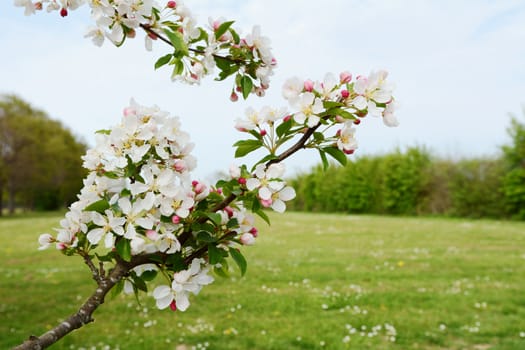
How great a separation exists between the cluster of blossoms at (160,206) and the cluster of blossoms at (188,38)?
14.3 inches

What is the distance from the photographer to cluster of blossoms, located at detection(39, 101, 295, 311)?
141 centimetres

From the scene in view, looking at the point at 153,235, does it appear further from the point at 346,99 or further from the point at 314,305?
the point at 314,305

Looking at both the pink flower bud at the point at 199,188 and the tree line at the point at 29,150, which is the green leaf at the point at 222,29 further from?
the tree line at the point at 29,150

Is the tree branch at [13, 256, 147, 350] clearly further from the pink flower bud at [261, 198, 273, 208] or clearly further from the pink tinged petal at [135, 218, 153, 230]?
the pink flower bud at [261, 198, 273, 208]

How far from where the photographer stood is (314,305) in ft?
19.8

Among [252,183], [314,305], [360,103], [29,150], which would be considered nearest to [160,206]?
[252,183]

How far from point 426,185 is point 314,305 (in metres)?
21.5

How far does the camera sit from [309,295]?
255 inches

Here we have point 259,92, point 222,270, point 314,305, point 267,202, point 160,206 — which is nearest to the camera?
point 267,202

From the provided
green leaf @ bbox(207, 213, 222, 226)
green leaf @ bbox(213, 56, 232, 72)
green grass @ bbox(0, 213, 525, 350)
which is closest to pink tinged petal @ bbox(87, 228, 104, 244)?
green leaf @ bbox(207, 213, 222, 226)

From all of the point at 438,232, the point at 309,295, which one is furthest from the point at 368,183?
the point at 309,295

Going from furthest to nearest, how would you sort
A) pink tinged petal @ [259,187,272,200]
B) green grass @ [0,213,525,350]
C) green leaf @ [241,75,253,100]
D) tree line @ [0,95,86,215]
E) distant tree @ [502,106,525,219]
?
tree line @ [0,95,86,215] < distant tree @ [502,106,525,219] < green grass @ [0,213,525,350] < green leaf @ [241,75,253,100] < pink tinged petal @ [259,187,272,200]

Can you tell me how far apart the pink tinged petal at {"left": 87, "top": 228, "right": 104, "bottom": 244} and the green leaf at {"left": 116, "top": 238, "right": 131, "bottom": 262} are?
Answer: 6 centimetres

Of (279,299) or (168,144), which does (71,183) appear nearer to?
(279,299)
